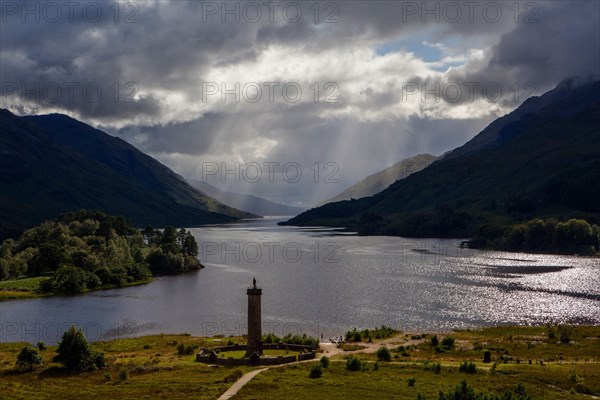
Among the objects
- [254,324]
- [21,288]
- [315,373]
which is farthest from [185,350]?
[21,288]

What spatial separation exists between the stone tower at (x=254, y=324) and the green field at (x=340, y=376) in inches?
314

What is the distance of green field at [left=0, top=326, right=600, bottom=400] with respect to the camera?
63.2 m

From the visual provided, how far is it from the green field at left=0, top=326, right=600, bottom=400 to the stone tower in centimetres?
798

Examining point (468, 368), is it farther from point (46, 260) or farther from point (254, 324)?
point (46, 260)

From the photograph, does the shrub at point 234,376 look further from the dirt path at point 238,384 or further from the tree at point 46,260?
the tree at point 46,260

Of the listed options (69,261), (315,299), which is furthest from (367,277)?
(69,261)

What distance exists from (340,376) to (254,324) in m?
17.5

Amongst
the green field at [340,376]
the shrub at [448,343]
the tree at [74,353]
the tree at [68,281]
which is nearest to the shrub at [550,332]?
the green field at [340,376]

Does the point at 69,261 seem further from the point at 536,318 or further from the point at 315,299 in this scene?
the point at 536,318

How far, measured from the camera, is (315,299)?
15650 cm

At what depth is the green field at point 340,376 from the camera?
6319 cm

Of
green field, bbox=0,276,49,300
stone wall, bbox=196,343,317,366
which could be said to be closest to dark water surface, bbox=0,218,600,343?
green field, bbox=0,276,49,300

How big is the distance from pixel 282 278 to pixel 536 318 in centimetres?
8698

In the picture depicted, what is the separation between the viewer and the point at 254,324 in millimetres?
83000
